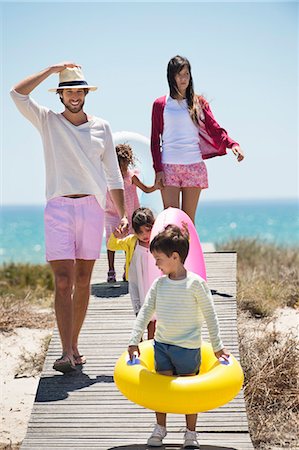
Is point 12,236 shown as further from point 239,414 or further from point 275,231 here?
point 239,414

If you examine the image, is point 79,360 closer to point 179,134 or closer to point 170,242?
point 170,242

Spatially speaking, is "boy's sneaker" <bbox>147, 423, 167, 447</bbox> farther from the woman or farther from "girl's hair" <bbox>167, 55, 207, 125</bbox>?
"girl's hair" <bbox>167, 55, 207, 125</bbox>

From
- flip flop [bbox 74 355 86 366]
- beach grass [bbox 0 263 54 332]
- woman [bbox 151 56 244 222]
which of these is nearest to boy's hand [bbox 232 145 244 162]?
woman [bbox 151 56 244 222]

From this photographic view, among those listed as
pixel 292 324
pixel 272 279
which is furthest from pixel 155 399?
pixel 272 279

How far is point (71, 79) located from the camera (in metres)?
6.21

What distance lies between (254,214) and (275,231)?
561 inches

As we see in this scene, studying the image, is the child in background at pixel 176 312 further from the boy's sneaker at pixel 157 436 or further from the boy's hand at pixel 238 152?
the boy's hand at pixel 238 152

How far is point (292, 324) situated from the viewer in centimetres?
920

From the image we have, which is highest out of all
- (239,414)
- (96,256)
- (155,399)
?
(96,256)

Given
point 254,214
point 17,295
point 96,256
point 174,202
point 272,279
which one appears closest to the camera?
point 96,256

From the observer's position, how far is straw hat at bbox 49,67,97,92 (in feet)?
20.3

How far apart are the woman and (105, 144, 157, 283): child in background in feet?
1.49

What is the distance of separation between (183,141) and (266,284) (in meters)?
3.48

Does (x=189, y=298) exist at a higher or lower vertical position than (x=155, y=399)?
higher
